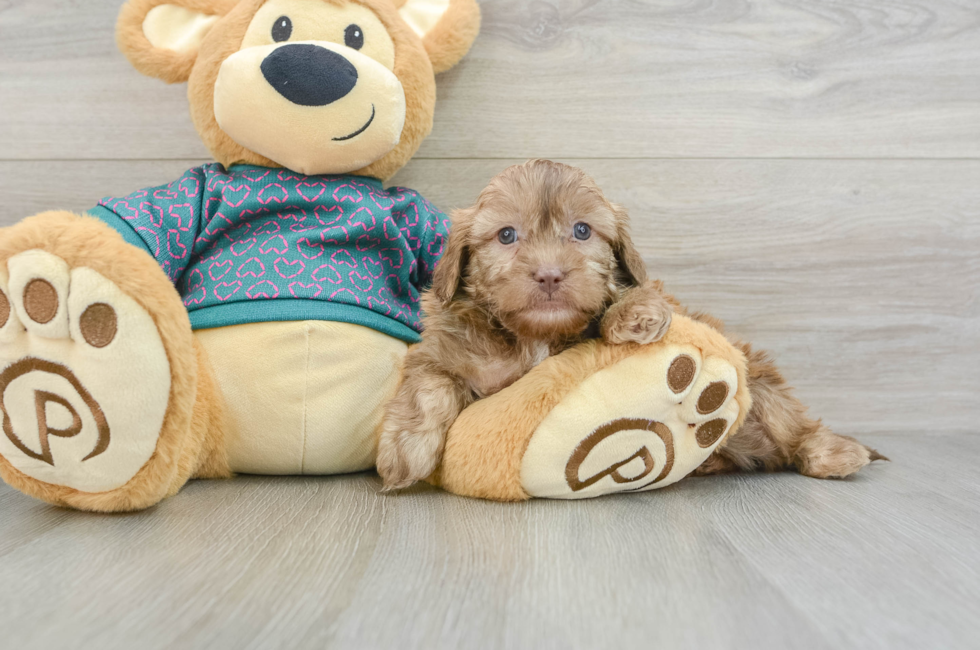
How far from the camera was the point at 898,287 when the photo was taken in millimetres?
2143

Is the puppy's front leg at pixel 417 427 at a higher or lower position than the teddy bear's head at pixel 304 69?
lower

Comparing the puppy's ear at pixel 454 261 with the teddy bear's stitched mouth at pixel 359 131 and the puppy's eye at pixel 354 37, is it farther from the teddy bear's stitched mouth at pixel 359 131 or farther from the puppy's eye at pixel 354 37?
the puppy's eye at pixel 354 37

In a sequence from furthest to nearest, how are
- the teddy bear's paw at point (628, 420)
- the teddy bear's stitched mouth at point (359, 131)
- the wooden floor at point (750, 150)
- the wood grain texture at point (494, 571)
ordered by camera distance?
1. the wooden floor at point (750, 150)
2. the teddy bear's stitched mouth at point (359, 131)
3. the teddy bear's paw at point (628, 420)
4. the wood grain texture at point (494, 571)

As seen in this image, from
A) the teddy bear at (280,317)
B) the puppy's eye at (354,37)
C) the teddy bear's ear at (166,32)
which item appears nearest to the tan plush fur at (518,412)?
the teddy bear at (280,317)

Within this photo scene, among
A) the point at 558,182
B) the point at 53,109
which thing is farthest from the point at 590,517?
the point at 53,109

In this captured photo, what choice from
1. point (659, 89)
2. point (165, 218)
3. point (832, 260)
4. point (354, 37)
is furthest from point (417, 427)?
point (832, 260)

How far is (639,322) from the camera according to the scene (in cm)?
132

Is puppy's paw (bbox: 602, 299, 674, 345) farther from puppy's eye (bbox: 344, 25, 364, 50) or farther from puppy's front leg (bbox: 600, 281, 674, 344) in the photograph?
puppy's eye (bbox: 344, 25, 364, 50)

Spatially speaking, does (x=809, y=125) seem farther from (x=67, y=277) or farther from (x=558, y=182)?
(x=67, y=277)

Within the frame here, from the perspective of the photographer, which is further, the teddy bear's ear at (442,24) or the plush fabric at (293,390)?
the teddy bear's ear at (442,24)

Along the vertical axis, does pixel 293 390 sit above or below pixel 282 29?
below

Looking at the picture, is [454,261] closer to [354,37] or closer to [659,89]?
[354,37]

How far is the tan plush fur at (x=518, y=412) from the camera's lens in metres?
1.34

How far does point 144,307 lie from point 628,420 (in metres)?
0.95
